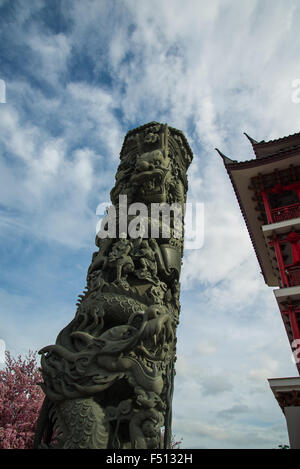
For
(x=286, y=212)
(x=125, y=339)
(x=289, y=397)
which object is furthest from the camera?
(x=286, y=212)

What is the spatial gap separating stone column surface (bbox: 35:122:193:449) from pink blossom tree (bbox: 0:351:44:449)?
6305 mm

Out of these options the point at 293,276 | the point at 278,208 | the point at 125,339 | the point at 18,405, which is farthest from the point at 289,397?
the point at 18,405

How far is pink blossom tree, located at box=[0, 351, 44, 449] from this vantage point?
402 inches

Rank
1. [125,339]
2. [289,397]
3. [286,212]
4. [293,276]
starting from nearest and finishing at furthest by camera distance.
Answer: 1. [125,339]
2. [289,397]
3. [293,276]
4. [286,212]

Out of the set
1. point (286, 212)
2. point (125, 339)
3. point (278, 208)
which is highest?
point (278, 208)

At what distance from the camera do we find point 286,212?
11.0 meters

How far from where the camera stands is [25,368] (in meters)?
13.2

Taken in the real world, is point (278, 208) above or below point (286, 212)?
above

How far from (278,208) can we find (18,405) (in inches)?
461

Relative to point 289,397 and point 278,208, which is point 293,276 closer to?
point 278,208

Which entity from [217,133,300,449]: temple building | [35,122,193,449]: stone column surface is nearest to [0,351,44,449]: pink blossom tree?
[35,122,193,449]: stone column surface

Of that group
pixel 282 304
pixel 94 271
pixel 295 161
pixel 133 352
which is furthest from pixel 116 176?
pixel 295 161

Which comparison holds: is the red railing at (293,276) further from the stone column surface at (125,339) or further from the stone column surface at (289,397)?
the stone column surface at (125,339)

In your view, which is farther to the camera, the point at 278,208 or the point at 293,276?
the point at 278,208
